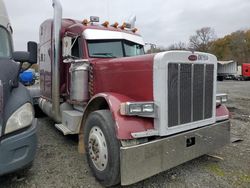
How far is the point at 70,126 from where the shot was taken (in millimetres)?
4988

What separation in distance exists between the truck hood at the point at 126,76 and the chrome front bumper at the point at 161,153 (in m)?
0.66

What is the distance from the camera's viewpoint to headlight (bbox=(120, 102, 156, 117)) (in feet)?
10.9

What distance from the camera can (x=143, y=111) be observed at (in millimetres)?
3363

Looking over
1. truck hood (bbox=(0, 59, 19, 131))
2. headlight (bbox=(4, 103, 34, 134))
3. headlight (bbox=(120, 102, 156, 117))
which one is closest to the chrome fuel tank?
truck hood (bbox=(0, 59, 19, 131))

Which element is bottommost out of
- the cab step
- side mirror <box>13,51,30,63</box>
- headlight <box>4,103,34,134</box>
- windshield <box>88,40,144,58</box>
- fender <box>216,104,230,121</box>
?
the cab step

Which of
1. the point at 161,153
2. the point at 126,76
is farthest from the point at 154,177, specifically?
the point at 126,76

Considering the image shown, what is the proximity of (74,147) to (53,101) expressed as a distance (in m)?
1.14

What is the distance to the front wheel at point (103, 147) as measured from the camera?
3.40m

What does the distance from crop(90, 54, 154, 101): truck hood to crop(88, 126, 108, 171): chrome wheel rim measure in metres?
0.71

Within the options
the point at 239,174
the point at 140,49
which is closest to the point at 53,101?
the point at 140,49

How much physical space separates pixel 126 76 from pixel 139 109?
775 millimetres

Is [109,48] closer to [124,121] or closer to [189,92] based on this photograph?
[189,92]

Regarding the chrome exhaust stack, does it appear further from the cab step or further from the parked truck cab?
the parked truck cab

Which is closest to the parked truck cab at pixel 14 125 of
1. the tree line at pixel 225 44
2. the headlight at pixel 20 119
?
the headlight at pixel 20 119
